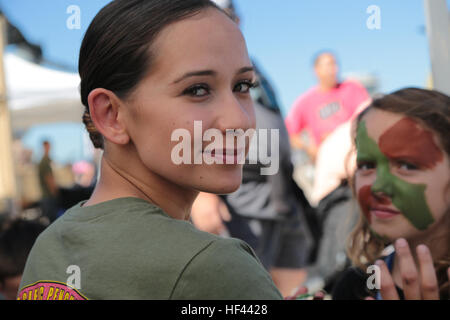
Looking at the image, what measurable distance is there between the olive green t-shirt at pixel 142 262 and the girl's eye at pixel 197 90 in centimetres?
22

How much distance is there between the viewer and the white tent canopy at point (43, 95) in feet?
23.7

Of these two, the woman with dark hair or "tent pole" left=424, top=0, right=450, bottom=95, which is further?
"tent pole" left=424, top=0, right=450, bottom=95

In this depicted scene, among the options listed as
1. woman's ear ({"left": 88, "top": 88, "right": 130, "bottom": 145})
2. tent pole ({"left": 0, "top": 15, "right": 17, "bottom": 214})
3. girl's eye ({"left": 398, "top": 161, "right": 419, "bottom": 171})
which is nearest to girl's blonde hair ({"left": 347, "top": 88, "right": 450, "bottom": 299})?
girl's eye ({"left": 398, "top": 161, "right": 419, "bottom": 171})

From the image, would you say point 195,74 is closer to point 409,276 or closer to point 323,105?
point 409,276

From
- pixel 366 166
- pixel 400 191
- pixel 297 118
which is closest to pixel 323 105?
pixel 297 118

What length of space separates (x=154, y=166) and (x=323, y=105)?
135 inches

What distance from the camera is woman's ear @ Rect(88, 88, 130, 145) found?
1.00 metres

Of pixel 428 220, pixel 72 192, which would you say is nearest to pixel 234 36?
pixel 428 220

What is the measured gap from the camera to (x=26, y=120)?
7.88m

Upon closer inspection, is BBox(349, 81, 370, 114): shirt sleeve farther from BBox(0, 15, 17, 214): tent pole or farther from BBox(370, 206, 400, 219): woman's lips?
BBox(0, 15, 17, 214): tent pole

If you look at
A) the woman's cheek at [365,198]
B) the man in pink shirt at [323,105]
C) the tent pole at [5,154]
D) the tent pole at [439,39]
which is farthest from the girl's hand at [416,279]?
the tent pole at [5,154]

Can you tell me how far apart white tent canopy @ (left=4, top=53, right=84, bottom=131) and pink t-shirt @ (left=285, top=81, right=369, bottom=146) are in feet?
12.3

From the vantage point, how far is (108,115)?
1020 mm
